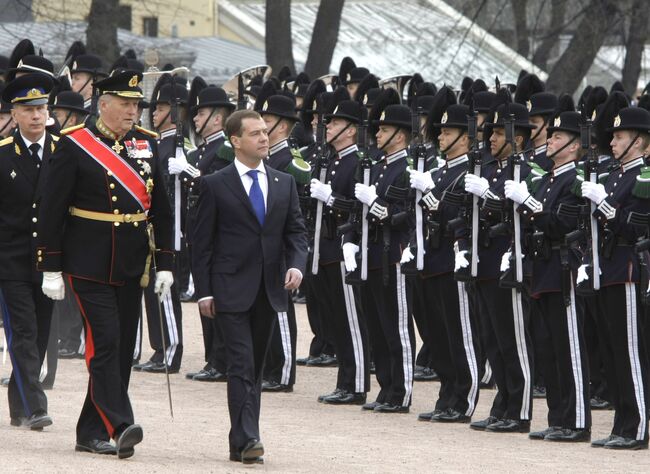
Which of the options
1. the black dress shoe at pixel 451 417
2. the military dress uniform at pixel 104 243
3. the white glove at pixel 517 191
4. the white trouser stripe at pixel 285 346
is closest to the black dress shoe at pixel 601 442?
the black dress shoe at pixel 451 417

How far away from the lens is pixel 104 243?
854cm

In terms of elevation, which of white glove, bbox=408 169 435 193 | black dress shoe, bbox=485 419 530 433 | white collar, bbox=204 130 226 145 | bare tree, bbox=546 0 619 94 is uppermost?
bare tree, bbox=546 0 619 94

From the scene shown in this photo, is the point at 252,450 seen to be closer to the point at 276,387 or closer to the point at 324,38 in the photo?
the point at 276,387

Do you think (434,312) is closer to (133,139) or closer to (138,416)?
(138,416)

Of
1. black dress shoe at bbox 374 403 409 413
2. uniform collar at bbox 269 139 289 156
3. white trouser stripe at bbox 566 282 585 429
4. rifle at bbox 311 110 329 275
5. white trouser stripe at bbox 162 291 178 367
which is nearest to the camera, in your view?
white trouser stripe at bbox 566 282 585 429

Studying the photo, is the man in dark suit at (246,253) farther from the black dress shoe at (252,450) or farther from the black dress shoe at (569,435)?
the black dress shoe at (569,435)

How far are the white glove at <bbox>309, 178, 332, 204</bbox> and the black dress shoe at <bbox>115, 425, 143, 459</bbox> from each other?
330cm

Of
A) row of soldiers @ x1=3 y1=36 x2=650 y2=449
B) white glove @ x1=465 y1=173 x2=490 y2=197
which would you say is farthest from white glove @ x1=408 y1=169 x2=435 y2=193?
white glove @ x1=465 y1=173 x2=490 y2=197

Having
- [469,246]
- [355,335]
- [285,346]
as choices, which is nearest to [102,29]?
[285,346]

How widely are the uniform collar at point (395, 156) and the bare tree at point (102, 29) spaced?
41.6ft

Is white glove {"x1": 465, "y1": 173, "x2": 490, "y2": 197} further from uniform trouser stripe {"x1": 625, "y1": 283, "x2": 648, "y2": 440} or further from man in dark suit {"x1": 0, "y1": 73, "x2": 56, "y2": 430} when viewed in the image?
man in dark suit {"x1": 0, "y1": 73, "x2": 56, "y2": 430}

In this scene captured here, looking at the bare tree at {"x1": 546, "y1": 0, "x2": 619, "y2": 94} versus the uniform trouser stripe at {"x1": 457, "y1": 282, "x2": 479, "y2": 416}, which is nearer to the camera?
the uniform trouser stripe at {"x1": 457, "y1": 282, "x2": 479, "y2": 416}

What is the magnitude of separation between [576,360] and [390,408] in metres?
1.63

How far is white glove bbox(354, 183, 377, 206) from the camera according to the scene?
10.9 metres
